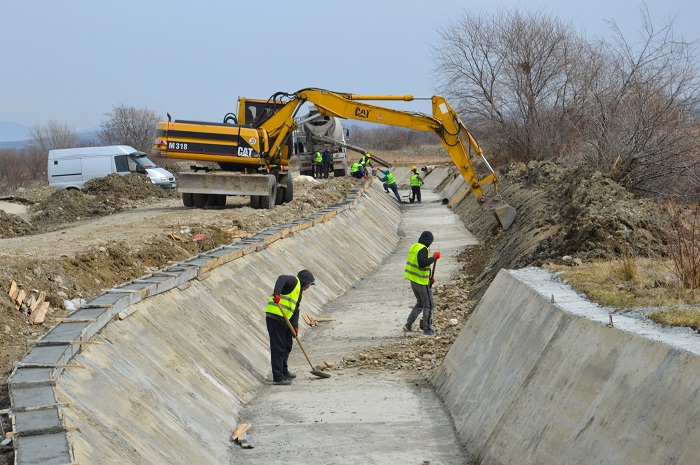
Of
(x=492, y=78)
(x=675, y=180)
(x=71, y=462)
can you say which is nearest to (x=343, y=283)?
(x=675, y=180)

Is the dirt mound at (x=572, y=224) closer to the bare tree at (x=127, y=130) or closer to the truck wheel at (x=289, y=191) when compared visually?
the truck wheel at (x=289, y=191)

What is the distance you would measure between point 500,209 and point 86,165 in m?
17.7

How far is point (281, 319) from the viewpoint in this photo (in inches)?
499

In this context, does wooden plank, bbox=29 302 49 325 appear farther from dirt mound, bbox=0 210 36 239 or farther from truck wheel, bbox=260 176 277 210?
truck wheel, bbox=260 176 277 210

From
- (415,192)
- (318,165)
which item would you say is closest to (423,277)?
(415,192)

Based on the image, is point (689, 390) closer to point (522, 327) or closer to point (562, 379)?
point (562, 379)

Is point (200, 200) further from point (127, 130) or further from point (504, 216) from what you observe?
point (127, 130)

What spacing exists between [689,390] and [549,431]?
6.03ft

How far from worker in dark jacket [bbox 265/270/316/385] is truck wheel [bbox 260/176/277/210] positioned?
1327 centimetres

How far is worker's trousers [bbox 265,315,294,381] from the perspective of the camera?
1269cm

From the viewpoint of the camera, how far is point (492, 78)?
4478 cm

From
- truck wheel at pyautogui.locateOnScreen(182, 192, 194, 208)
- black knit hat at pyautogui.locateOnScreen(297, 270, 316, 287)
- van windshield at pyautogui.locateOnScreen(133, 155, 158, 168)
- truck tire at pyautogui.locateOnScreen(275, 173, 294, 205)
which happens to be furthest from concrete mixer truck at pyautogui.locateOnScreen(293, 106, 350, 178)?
black knit hat at pyautogui.locateOnScreen(297, 270, 316, 287)

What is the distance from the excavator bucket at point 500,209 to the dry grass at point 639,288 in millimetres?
13245

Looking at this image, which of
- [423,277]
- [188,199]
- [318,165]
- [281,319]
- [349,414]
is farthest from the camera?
[318,165]
